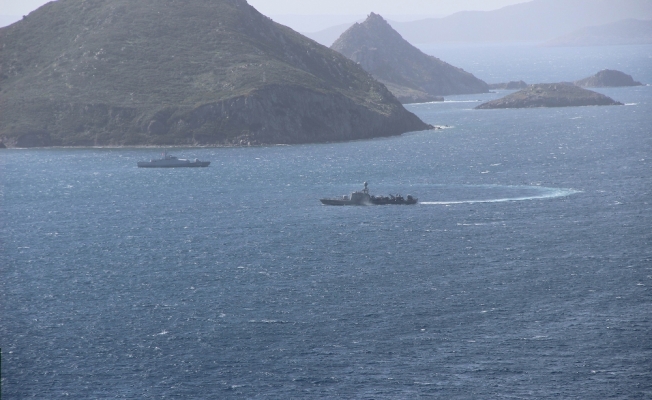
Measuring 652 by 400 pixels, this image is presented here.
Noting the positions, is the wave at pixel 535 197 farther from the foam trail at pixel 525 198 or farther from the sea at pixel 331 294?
the sea at pixel 331 294

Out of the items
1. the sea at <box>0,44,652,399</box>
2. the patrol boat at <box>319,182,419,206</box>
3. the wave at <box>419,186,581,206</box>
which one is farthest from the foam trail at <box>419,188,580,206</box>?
the patrol boat at <box>319,182,419,206</box>

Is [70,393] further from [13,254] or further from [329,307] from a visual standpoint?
[13,254]

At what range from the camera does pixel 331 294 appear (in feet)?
317

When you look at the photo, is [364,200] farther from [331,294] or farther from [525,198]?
[331,294]

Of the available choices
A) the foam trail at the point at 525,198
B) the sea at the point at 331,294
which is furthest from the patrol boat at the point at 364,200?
the foam trail at the point at 525,198

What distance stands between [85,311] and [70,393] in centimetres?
2167

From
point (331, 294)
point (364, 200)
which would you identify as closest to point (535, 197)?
point (364, 200)

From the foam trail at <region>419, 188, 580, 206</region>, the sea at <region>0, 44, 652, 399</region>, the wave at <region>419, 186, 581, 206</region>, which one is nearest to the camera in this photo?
the sea at <region>0, 44, 652, 399</region>

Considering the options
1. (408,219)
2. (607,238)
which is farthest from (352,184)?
(607,238)

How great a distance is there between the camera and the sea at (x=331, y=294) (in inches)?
2906

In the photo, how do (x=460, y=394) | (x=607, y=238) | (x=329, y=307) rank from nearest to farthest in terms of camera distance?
(x=460, y=394) → (x=329, y=307) → (x=607, y=238)

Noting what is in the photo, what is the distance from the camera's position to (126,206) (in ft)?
513

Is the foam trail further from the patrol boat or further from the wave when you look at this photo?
the patrol boat

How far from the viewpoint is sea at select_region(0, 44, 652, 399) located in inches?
2906
